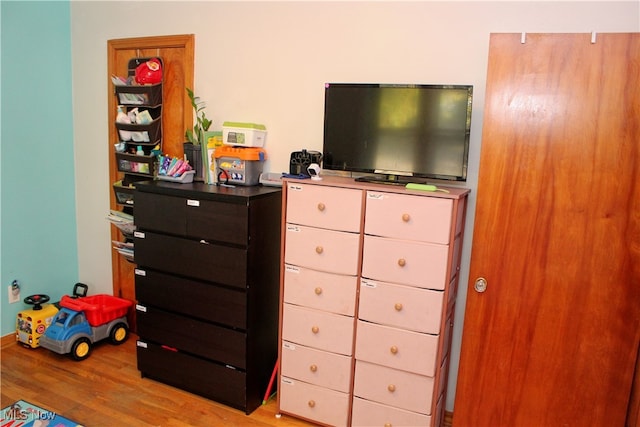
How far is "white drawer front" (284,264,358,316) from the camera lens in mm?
2279

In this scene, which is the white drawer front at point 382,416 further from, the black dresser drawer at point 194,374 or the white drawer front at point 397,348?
the black dresser drawer at point 194,374

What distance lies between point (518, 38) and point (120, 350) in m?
3.09

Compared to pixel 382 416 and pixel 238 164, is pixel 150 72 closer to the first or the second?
pixel 238 164

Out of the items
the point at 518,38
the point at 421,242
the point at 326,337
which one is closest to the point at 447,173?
the point at 421,242

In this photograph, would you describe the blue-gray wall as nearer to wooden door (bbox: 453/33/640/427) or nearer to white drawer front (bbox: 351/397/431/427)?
white drawer front (bbox: 351/397/431/427)

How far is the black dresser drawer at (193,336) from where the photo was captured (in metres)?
2.51

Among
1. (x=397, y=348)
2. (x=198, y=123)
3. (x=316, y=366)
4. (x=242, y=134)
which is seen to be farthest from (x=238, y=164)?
(x=397, y=348)

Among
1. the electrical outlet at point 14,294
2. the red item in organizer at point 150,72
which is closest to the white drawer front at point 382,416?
the red item in organizer at point 150,72

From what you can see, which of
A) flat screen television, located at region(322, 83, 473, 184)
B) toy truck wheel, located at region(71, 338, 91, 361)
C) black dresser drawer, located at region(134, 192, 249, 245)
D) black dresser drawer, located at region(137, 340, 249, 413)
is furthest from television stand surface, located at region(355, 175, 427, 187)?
toy truck wheel, located at region(71, 338, 91, 361)

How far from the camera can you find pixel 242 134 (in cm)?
268

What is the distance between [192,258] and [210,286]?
0.19 meters

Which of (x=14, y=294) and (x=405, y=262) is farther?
(x=14, y=294)

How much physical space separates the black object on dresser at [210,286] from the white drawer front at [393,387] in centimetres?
63

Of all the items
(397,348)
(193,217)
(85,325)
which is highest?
(193,217)
